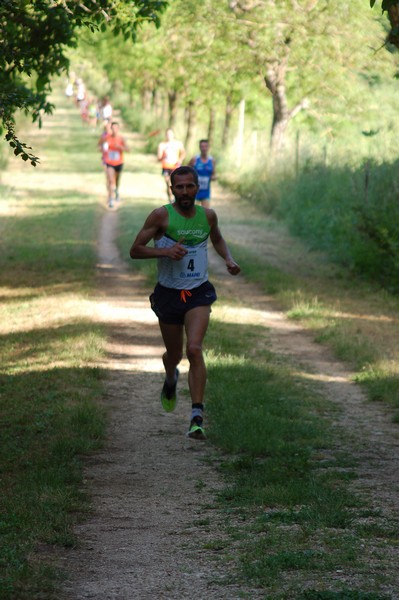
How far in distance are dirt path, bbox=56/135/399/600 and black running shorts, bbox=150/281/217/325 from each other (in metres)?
0.95

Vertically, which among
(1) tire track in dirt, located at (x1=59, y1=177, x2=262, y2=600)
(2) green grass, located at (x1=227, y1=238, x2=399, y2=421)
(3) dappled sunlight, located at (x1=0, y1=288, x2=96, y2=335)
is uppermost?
(1) tire track in dirt, located at (x1=59, y1=177, x2=262, y2=600)

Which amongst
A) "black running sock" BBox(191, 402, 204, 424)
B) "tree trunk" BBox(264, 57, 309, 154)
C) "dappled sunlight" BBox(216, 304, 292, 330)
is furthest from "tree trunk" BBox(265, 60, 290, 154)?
"black running sock" BBox(191, 402, 204, 424)

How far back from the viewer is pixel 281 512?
601 cm

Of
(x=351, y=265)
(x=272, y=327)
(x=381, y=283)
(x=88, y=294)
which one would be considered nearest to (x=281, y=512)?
(x=272, y=327)

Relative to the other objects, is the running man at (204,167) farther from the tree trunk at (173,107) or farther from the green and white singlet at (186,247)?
the tree trunk at (173,107)

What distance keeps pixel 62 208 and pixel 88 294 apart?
40.5 feet

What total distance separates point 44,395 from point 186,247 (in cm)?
234

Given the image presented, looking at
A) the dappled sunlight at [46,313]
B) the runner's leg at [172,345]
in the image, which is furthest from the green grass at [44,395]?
the runner's leg at [172,345]

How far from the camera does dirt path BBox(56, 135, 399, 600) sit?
197 inches

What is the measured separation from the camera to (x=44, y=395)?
9.25 m

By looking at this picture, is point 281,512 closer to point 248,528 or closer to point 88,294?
point 248,528

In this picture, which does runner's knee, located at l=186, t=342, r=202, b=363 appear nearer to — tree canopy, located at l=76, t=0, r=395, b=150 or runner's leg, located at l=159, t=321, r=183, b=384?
runner's leg, located at l=159, t=321, r=183, b=384

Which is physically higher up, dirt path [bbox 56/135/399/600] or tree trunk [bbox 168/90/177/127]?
tree trunk [bbox 168/90/177/127]

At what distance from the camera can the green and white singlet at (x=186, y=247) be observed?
760 cm
